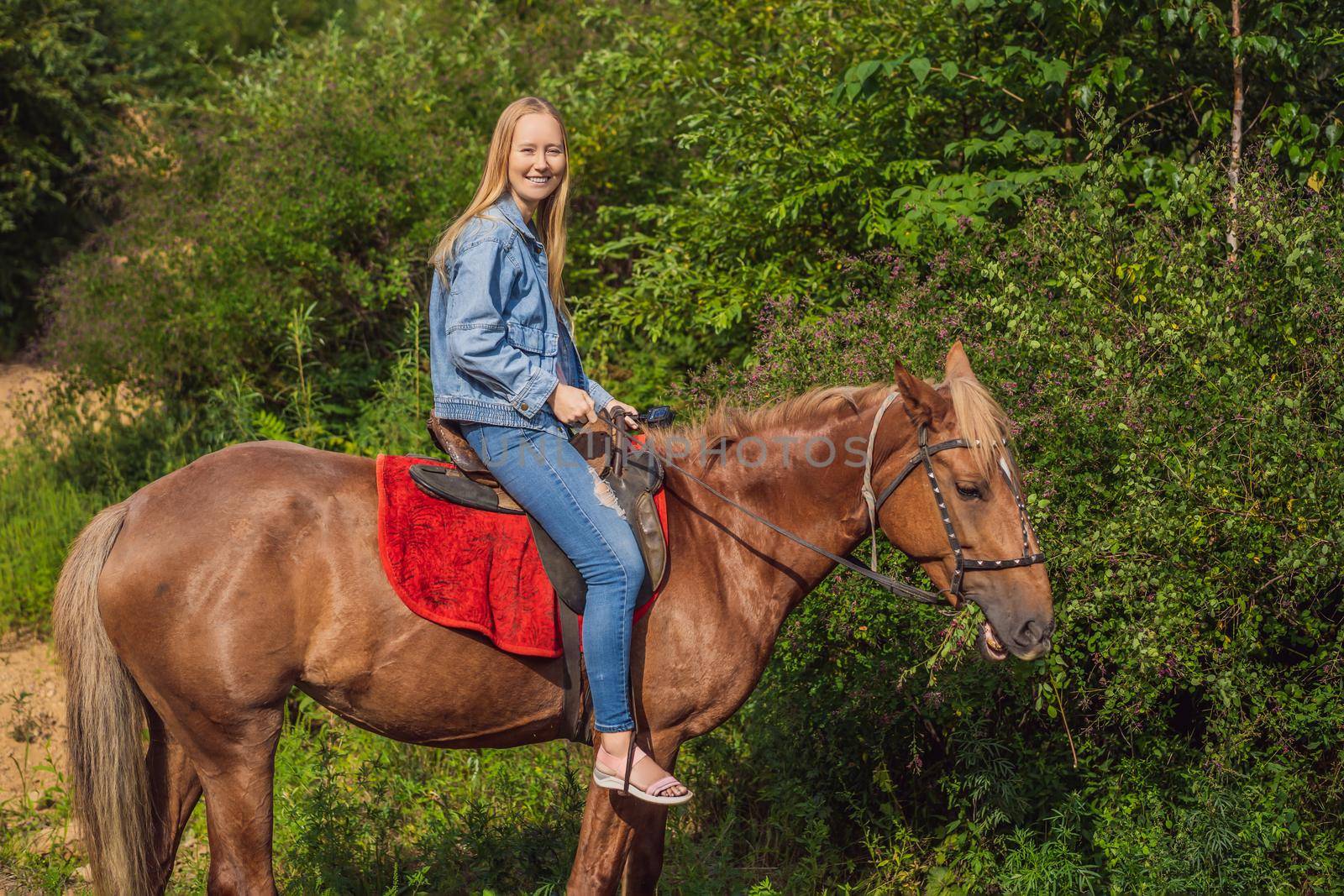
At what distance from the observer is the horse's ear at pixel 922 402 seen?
354cm

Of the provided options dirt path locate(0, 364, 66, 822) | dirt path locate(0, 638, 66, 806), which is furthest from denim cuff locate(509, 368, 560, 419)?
dirt path locate(0, 364, 66, 822)

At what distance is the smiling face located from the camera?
3.70m

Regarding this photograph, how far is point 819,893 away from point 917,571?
5.08 feet

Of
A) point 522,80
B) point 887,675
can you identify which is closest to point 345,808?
point 887,675

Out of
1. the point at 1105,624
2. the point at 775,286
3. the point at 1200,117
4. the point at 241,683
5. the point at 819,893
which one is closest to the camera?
the point at 241,683

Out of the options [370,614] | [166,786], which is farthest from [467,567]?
[166,786]

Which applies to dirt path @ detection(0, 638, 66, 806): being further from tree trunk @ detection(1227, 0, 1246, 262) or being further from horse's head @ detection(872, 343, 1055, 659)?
tree trunk @ detection(1227, 0, 1246, 262)

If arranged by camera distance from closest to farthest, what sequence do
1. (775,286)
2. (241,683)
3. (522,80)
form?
(241,683), (775,286), (522,80)

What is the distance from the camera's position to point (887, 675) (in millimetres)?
4965

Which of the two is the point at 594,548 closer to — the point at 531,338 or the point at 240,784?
the point at 531,338

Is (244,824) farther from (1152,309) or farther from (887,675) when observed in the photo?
(1152,309)

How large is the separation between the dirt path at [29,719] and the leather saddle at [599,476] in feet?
12.0

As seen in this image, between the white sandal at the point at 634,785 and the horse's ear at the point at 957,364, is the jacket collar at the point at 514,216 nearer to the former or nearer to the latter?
the horse's ear at the point at 957,364

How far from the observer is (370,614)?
3537 mm
